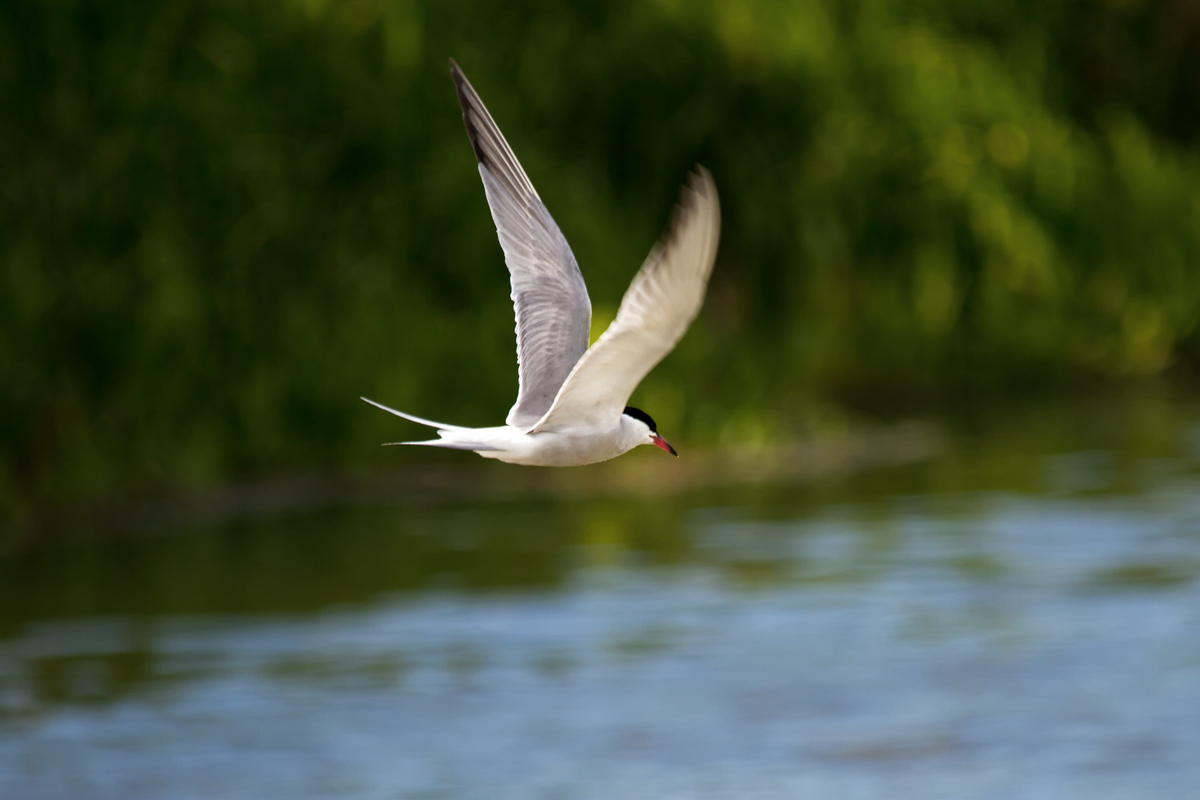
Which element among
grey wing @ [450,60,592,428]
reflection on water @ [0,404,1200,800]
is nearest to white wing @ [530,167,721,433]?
grey wing @ [450,60,592,428]

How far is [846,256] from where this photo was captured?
22.4 m

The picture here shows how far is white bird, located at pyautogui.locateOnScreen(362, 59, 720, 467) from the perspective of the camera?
18.9 ft

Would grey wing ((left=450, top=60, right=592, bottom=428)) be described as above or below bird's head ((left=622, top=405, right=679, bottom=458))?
above

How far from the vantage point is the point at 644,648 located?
1761cm

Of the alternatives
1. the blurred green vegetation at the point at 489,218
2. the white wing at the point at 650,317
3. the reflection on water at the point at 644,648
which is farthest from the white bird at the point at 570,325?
the blurred green vegetation at the point at 489,218

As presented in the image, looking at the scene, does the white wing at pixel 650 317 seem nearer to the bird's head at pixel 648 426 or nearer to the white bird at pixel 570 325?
the white bird at pixel 570 325

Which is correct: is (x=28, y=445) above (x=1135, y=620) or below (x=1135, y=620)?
above

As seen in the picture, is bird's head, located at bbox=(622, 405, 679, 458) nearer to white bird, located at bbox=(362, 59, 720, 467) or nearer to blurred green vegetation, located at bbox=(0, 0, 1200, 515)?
white bird, located at bbox=(362, 59, 720, 467)

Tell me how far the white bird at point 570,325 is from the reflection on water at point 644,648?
7045 millimetres

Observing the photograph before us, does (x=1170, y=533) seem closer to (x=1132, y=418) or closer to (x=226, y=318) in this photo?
(x=1132, y=418)

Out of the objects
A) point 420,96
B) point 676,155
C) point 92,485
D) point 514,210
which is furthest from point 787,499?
point 514,210

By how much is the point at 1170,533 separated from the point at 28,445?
10.4m

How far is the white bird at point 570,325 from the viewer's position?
5770 mm

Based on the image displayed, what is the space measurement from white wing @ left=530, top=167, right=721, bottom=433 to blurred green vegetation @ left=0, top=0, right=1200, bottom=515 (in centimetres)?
1075
